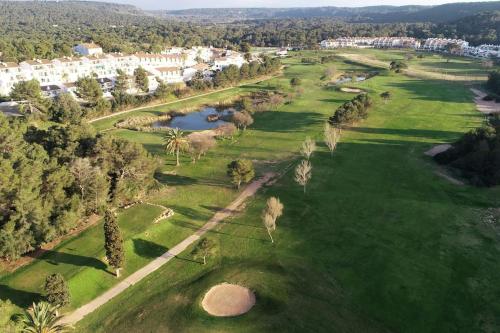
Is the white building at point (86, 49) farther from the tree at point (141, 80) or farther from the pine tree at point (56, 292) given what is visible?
the pine tree at point (56, 292)

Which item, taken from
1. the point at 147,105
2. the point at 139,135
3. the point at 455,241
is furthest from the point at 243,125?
the point at 455,241

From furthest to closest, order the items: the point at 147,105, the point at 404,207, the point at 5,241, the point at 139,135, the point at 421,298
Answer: the point at 147,105 → the point at 139,135 → the point at 404,207 → the point at 5,241 → the point at 421,298

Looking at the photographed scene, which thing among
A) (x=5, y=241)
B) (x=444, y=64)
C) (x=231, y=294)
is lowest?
(x=231, y=294)

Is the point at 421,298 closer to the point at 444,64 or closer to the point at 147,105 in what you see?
the point at 147,105

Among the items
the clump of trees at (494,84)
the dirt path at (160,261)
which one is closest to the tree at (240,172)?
the dirt path at (160,261)

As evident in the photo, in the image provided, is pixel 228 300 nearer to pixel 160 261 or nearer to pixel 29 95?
pixel 160 261

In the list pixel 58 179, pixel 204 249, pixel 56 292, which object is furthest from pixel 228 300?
pixel 58 179

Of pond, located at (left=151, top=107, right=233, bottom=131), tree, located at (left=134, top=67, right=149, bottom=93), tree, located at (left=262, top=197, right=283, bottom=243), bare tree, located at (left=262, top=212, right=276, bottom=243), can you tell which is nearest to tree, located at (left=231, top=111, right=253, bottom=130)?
pond, located at (left=151, top=107, right=233, bottom=131)
